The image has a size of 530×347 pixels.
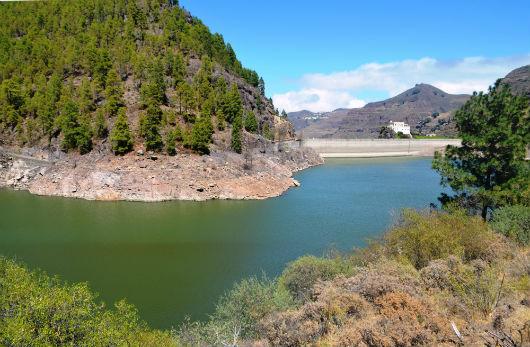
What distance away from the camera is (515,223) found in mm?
16641

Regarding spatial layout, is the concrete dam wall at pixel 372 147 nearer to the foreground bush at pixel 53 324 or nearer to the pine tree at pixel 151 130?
the pine tree at pixel 151 130

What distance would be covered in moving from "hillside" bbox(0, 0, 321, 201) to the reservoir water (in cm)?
353

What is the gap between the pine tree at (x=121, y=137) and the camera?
43.2 meters

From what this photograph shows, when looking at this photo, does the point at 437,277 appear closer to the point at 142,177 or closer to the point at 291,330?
the point at 291,330

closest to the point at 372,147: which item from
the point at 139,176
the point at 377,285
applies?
the point at 139,176

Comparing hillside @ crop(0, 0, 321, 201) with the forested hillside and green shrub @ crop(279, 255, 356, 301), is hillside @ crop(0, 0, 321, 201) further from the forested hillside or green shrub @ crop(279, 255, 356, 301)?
green shrub @ crop(279, 255, 356, 301)

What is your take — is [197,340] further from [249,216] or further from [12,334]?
[249,216]

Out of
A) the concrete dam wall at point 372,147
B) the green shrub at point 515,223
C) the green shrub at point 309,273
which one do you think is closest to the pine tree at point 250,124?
the concrete dam wall at point 372,147

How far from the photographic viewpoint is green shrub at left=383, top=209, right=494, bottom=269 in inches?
600

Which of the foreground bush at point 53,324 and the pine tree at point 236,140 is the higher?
the pine tree at point 236,140

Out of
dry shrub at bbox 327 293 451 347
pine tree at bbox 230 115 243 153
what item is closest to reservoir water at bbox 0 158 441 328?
dry shrub at bbox 327 293 451 347

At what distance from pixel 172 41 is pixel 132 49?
31.1 feet

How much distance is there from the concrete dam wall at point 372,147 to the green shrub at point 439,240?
64.4 meters

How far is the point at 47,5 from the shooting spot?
72062 mm
